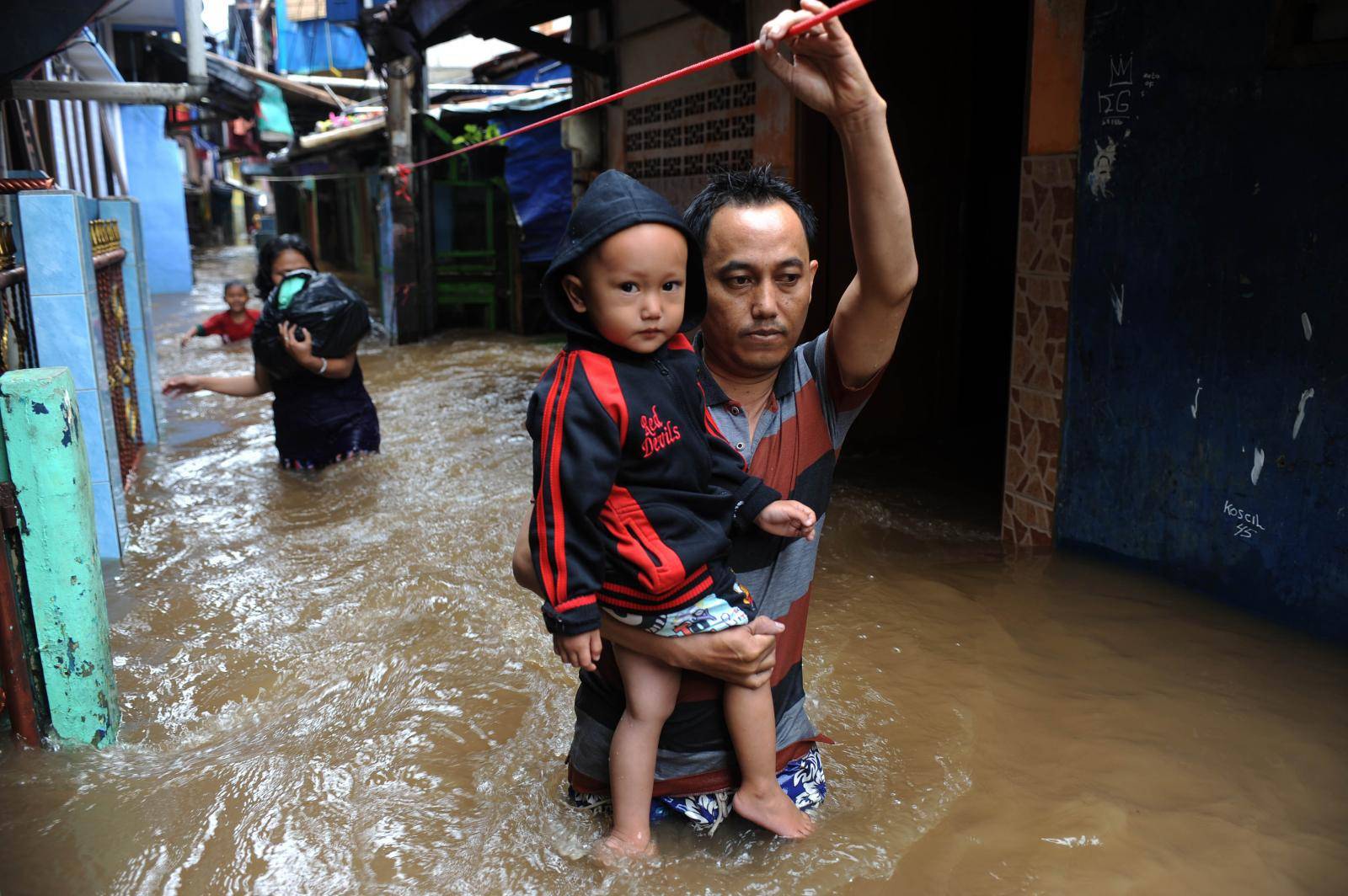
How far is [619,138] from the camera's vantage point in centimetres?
793

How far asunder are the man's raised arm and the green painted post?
2.21m

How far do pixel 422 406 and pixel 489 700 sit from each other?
544 centimetres

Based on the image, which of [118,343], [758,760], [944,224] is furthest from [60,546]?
[944,224]

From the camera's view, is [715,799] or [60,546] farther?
[60,546]

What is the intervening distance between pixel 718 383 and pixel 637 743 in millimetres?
801

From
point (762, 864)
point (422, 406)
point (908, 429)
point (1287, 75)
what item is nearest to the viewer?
point (762, 864)

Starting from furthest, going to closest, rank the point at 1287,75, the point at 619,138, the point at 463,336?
1. the point at 463,336
2. the point at 619,138
3. the point at 1287,75

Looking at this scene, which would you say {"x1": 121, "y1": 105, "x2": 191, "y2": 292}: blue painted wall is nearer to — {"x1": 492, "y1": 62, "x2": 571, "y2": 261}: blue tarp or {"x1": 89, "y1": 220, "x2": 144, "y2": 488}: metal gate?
{"x1": 492, "y1": 62, "x2": 571, "y2": 261}: blue tarp

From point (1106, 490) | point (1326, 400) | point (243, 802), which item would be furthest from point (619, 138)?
point (243, 802)

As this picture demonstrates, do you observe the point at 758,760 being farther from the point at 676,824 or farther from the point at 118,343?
the point at 118,343

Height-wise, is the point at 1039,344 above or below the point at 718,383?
below

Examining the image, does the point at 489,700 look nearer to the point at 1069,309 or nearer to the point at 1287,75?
the point at 1069,309

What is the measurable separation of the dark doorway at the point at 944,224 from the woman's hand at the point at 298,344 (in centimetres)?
290

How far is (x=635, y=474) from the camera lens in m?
2.03
